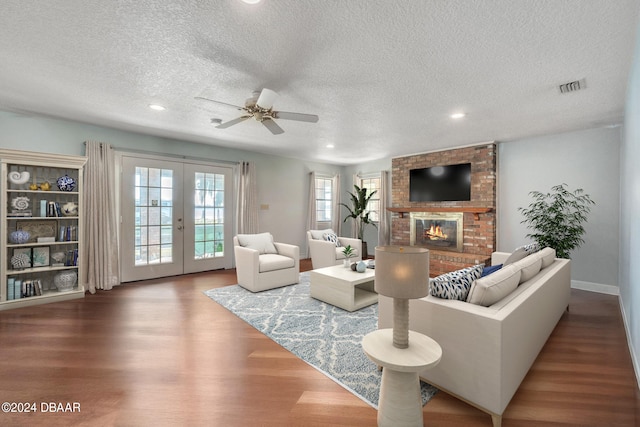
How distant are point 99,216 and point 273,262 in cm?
266

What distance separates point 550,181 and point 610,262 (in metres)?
1.40

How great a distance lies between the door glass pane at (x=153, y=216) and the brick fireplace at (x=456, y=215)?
4.55m

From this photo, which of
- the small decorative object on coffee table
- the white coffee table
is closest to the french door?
the white coffee table

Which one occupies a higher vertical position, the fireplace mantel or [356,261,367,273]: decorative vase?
the fireplace mantel

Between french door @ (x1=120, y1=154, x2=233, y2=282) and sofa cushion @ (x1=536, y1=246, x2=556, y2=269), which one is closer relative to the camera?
sofa cushion @ (x1=536, y1=246, x2=556, y2=269)

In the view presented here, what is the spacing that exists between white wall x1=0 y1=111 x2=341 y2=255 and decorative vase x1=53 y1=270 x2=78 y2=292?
1.72 m

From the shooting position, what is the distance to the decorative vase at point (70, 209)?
385cm

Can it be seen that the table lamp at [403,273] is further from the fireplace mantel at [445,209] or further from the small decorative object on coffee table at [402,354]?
the fireplace mantel at [445,209]

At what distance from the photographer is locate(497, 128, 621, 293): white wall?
4.04 meters

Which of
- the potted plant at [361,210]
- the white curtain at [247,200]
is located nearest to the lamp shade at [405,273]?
the white curtain at [247,200]

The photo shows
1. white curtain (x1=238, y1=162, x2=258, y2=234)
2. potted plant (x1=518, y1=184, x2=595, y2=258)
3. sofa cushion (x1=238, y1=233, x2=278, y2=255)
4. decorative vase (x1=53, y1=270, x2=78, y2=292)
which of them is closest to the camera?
decorative vase (x1=53, y1=270, x2=78, y2=292)

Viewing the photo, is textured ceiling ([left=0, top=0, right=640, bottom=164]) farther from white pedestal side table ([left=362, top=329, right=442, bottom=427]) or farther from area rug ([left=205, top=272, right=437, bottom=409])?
area rug ([left=205, top=272, right=437, bottom=409])

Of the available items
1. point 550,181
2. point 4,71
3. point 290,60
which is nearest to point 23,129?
point 4,71

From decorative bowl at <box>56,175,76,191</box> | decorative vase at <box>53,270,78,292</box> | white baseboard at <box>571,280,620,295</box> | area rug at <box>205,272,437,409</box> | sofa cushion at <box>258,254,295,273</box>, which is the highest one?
decorative bowl at <box>56,175,76,191</box>
